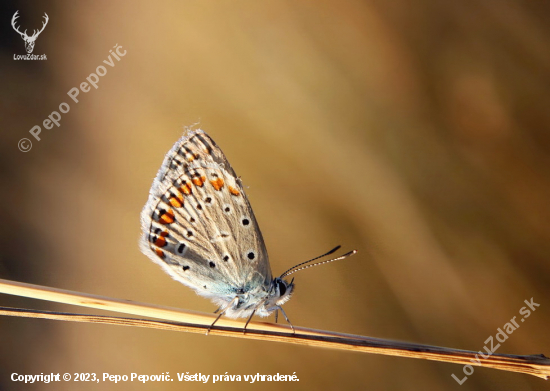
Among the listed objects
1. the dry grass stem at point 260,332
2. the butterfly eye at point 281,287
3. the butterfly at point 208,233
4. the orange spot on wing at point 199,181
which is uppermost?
the orange spot on wing at point 199,181

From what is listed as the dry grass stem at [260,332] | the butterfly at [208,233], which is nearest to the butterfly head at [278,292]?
the butterfly at [208,233]

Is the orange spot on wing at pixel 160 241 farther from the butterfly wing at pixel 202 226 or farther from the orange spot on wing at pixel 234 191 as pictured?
the orange spot on wing at pixel 234 191

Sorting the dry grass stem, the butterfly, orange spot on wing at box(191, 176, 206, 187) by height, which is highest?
orange spot on wing at box(191, 176, 206, 187)

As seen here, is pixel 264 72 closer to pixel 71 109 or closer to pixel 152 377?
pixel 71 109

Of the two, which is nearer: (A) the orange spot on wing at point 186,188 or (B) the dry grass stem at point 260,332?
(B) the dry grass stem at point 260,332

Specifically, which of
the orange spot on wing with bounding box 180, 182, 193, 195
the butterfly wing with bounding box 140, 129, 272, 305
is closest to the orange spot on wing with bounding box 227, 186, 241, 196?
the butterfly wing with bounding box 140, 129, 272, 305

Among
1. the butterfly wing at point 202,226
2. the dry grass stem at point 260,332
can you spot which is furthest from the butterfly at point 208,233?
the dry grass stem at point 260,332

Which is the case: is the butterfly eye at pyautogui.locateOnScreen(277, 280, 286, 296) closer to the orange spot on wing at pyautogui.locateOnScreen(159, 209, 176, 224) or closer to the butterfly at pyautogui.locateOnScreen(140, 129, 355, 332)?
the butterfly at pyautogui.locateOnScreen(140, 129, 355, 332)

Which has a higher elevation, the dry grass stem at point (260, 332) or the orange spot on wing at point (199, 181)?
the orange spot on wing at point (199, 181)
